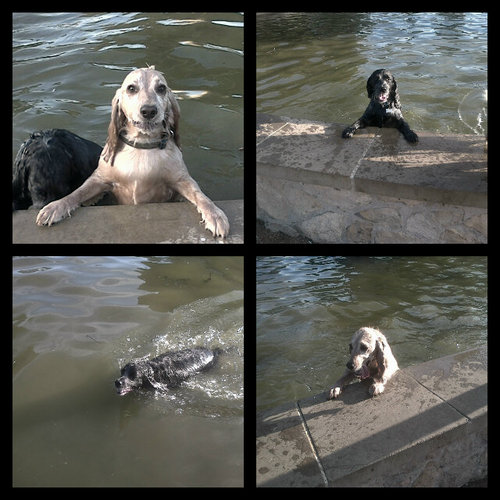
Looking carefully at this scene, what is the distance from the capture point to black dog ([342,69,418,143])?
17.4ft

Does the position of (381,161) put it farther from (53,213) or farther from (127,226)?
(53,213)

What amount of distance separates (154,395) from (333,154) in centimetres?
300

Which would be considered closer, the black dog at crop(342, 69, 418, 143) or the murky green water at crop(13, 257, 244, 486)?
the murky green water at crop(13, 257, 244, 486)

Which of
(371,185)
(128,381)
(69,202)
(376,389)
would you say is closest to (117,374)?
(128,381)

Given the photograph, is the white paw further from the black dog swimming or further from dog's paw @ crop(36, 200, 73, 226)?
dog's paw @ crop(36, 200, 73, 226)

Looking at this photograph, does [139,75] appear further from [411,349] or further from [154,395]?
[411,349]

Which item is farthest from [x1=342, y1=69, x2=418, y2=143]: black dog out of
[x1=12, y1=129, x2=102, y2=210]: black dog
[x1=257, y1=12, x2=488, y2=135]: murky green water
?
[x1=12, y1=129, x2=102, y2=210]: black dog

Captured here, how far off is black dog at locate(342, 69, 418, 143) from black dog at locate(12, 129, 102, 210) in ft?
8.63

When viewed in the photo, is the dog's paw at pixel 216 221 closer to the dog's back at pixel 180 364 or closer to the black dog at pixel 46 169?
the black dog at pixel 46 169

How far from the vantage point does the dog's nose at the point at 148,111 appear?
13.3 ft

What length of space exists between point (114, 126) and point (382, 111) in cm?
271

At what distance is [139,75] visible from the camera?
160 inches

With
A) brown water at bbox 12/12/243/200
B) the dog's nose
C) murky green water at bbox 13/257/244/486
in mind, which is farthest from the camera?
brown water at bbox 12/12/243/200

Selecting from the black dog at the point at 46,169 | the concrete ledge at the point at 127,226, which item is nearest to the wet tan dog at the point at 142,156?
the concrete ledge at the point at 127,226
